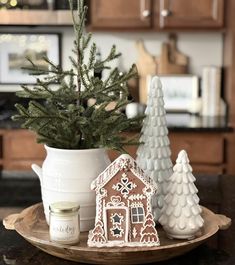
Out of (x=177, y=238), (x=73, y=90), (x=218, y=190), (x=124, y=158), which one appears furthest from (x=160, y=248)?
(x=218, y=190)

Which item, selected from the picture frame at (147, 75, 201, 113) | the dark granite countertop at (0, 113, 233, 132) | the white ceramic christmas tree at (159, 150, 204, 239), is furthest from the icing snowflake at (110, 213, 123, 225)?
the picture frame at (147, 75, 201, 113)

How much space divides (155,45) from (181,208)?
2622 millimetres

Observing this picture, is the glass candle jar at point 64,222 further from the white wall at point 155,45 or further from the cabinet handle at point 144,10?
the white wall at point 155,45

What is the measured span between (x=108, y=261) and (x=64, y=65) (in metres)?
2.74

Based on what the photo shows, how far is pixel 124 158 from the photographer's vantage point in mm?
1183

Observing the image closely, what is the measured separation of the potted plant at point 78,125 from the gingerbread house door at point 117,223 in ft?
0.31

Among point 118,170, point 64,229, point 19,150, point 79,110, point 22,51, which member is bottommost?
point 19,150

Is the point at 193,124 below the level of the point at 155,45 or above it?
below

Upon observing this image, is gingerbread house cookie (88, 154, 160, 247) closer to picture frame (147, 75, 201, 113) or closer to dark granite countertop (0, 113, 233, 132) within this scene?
dark granite countertop (0, 113, 233, 132)

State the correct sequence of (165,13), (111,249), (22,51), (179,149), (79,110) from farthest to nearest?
(22,51) < (165,13) < (179,149) < (79,110) < (111,249)

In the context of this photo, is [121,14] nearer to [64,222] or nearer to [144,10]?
[144,10]

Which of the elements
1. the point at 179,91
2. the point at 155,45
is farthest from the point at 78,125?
the point at 155,45

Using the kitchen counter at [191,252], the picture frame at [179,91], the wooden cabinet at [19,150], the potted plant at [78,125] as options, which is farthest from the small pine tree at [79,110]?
the picture frame at [179,91]

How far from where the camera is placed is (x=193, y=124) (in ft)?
10.4
